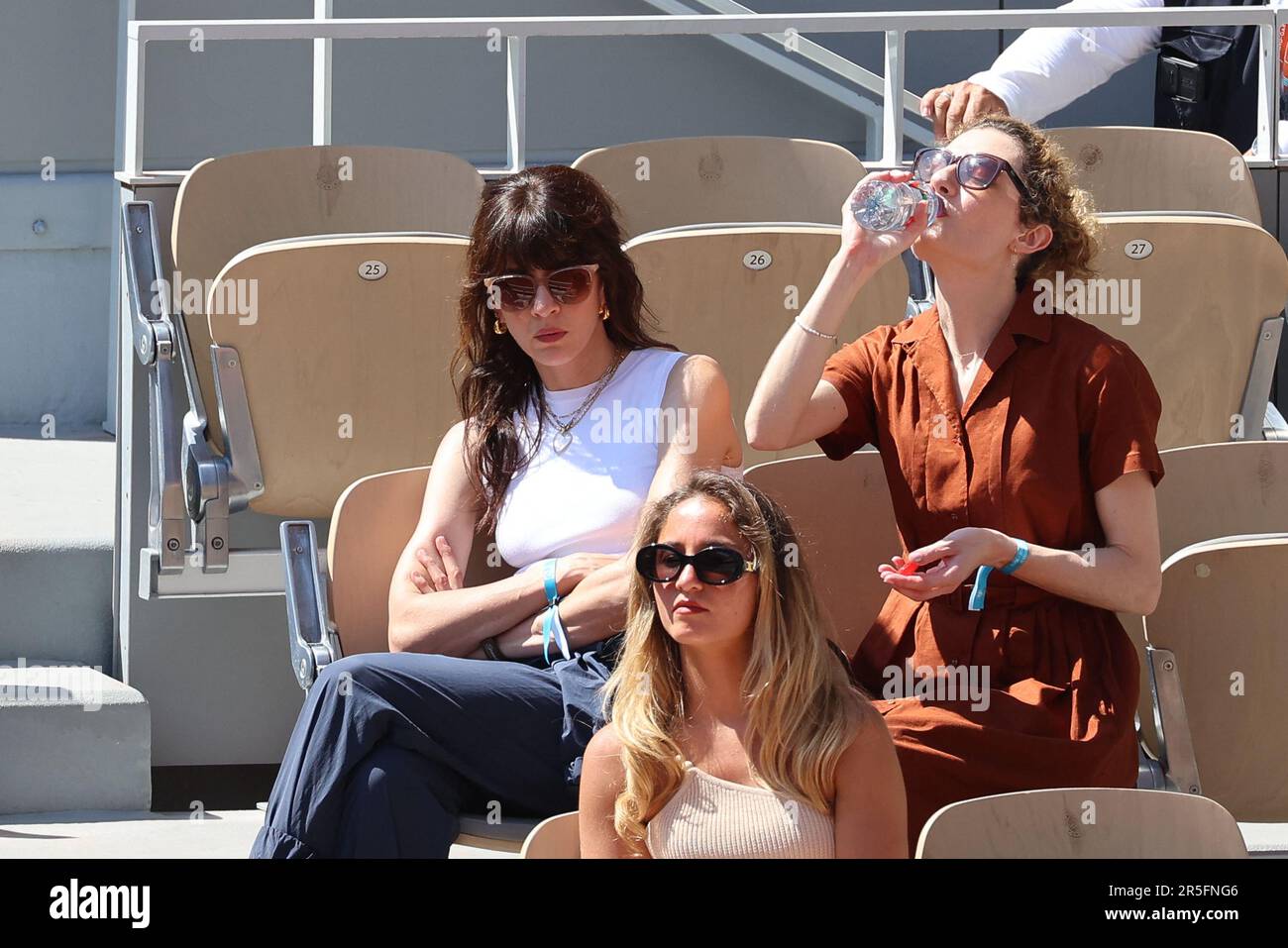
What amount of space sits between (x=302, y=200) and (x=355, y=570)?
1.23 m

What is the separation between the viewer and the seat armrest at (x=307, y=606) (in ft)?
8.41

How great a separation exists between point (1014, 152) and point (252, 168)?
173 centimetres

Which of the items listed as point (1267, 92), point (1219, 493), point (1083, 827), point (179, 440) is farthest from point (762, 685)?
point (1267, 92)

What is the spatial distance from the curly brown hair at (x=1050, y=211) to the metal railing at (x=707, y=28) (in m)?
1.30

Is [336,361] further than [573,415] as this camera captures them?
Yes

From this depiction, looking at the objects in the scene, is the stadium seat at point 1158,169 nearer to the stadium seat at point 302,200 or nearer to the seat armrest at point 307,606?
the stadium seat at point 302,200

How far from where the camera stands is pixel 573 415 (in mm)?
2594

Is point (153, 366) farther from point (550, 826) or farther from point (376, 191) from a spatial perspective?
point (550, 826)

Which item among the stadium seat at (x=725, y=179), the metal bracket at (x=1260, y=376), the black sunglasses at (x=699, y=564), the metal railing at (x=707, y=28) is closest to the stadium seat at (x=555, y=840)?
the black sunglasses at (x=699, y=564)

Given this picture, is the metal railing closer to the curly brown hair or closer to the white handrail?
the curly brown hair

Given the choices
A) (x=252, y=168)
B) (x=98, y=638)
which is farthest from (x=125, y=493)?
(x=252, y=168)

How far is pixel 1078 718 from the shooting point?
2.18 metres

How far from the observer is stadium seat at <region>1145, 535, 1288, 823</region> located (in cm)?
238

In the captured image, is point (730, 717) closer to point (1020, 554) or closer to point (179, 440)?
point (1020, 554)
